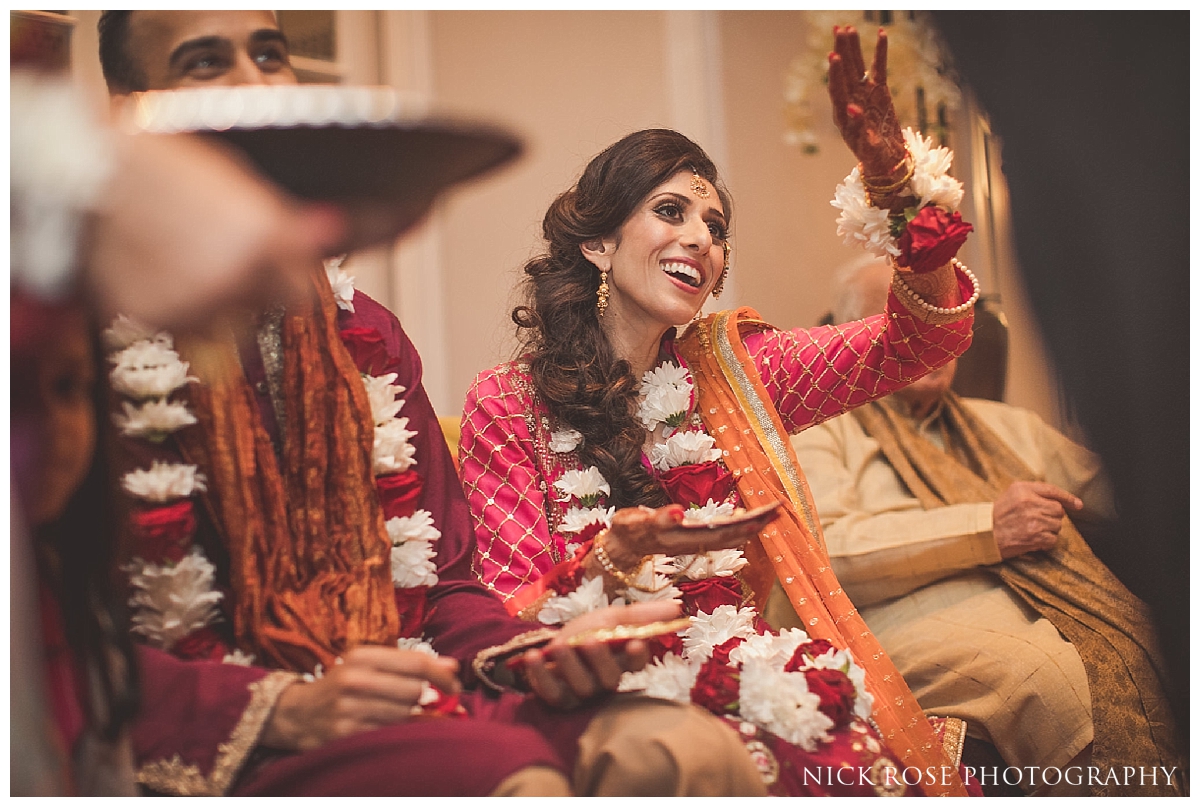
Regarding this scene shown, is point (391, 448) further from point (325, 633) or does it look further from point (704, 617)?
point (704, 617)

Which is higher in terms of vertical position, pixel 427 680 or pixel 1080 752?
pixel 427 680

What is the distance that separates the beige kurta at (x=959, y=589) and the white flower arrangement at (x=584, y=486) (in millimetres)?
766

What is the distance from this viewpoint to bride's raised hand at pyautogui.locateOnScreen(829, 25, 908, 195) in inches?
65.3

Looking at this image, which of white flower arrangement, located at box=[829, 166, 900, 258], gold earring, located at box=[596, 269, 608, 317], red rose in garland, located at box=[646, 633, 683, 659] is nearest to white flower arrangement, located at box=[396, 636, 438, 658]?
red rose in garland, located at box=[646, 633, 683, 659]

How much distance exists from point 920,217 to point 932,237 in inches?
1.7

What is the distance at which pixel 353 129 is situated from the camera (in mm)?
1287

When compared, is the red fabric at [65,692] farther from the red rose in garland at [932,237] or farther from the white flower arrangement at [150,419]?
the red rose in garland at [932,237]

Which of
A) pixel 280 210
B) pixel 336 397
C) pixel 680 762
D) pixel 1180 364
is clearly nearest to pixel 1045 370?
pixel 1180 364

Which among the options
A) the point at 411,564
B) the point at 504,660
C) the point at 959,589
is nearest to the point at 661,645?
the point at 504,660

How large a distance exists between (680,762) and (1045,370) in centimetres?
125

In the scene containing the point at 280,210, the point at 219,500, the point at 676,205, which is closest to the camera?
the point at 280,210

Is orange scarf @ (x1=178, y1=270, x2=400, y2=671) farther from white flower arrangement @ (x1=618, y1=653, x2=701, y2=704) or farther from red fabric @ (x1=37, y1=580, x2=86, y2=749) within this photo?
white flower arrangement @ (x1=618, y1=653, x2=701, y2=704)

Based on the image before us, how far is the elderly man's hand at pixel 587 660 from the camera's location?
1334 mm
